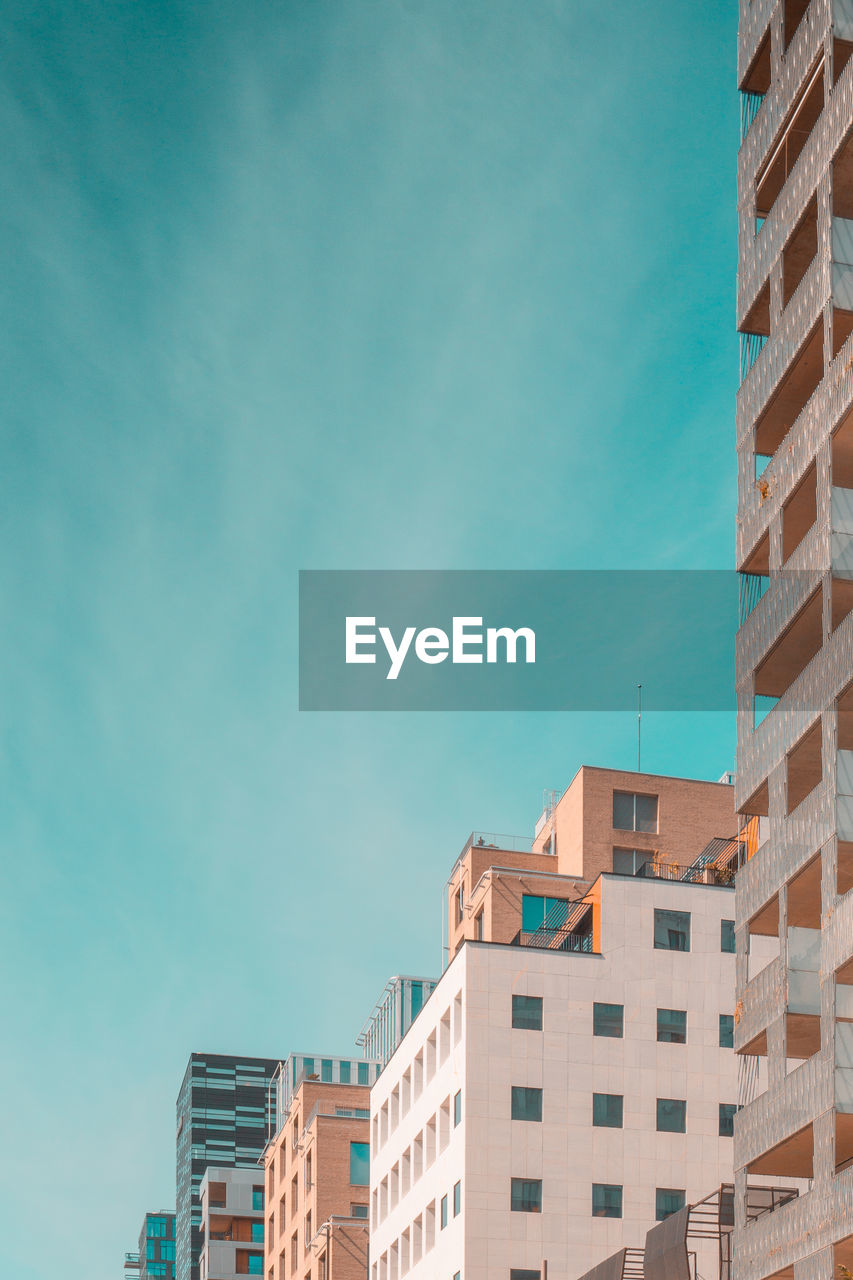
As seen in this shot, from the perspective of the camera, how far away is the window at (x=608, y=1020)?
3243 inches

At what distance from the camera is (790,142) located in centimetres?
5541

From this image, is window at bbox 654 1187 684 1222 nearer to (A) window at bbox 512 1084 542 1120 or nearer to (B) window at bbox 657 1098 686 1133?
(B) window at bbox 657 1098 686 1133

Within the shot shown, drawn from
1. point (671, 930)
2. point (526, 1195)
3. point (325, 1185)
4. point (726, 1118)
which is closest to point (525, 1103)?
point (526, 1195)

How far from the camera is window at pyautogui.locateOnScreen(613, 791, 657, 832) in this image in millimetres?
93500

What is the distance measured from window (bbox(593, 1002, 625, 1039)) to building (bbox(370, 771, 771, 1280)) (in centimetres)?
6

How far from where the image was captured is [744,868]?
167 ft

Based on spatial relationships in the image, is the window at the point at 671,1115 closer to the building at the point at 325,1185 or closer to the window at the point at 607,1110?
the window at the point at 607,1110

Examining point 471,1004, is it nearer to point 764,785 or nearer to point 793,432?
point 764,785

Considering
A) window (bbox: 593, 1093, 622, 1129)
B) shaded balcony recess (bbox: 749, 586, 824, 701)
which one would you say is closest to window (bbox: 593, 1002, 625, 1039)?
window (bbox: 593, 1093, 622, 1129)

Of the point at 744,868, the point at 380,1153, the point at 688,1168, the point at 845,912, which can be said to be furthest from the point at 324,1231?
the point at 845,912

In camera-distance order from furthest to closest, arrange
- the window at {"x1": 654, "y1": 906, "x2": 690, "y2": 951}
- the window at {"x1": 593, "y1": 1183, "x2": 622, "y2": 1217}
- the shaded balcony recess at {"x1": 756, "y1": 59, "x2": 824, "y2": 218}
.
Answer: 1. the window at {"x1": 654, "y1": 906, "x2": 690, "y2": 951}
2. the window at {"x1": 593, "y1": 1183, "x2": 622, "y2": 1217}
3. the shaded balcony recess at {"x1": 756, "y1": 59, "x2": 824, "y2": 218}

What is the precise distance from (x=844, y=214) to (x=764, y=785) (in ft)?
50.7

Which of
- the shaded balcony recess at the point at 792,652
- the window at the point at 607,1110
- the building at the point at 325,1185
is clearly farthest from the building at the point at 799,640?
the building at the point at 325,1185

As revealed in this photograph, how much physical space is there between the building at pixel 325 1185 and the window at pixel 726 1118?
99.9ft
